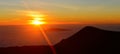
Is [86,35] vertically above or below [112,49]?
above

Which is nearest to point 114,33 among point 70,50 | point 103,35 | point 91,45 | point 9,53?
point 103,35

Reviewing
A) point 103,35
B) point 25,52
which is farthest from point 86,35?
point 25,52

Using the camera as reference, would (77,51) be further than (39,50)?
No

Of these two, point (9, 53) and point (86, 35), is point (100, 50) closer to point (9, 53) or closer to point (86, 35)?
point (86, 35)

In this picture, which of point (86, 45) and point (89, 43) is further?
point (89, 43)

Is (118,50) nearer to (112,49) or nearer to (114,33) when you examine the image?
(112,49)

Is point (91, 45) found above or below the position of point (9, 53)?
below
